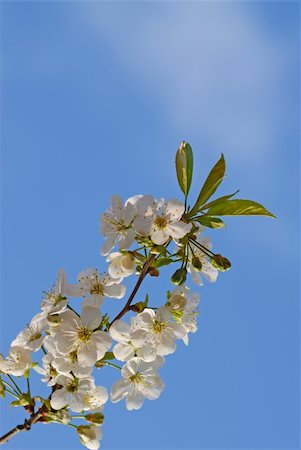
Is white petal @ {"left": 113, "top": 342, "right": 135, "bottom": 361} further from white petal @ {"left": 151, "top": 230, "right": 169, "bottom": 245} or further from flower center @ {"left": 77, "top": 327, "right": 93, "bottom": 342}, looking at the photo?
white petal @ {"left": 151, "top": 230, "right": 169, "bottom": 245}

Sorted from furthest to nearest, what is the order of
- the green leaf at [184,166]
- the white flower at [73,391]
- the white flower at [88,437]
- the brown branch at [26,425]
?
the green leaf at [184,166] < the white flower at [88,437] < the white flower at [73,391] < the brown branch at [26,425]

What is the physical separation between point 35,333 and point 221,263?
2.50ft

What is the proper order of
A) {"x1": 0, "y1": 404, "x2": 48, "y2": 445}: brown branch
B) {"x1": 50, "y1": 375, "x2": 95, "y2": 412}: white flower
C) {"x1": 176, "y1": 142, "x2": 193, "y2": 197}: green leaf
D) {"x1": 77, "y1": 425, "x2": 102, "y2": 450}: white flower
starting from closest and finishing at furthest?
{"x1": 0, "y1": 404, "x2": 48, "y2": 445}: brown branch, {"x1": 50, "y1": 375, "x2": 95, "y2": 412}: white flower, {"x1": 77, "y1": 425, "x2": 102, "y2": 450}: white flower, {"x1": 176, "y1": 142, "x2": 193, "y2": 197}: green leaf

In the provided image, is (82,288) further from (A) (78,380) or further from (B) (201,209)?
(B) (201,209)

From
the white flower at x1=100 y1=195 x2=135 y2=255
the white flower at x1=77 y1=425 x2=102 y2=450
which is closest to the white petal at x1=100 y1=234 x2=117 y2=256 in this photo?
the white flower at x1=100 y1=195 x2=135 y2=255

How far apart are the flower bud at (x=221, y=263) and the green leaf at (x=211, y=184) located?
20cm

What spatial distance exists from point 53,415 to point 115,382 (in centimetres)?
32

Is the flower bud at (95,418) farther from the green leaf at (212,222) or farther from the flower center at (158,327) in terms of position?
the green leaf at (212,222)

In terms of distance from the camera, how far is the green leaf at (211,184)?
2.24m

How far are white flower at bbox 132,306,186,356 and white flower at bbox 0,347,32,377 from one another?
0.45 metres

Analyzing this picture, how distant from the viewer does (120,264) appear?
85.4 inches

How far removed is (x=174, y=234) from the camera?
6.85 ft

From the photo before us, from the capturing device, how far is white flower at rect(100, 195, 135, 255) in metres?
2.18

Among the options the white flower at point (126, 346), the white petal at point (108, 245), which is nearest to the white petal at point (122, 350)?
the white flower at point (126, 346)
